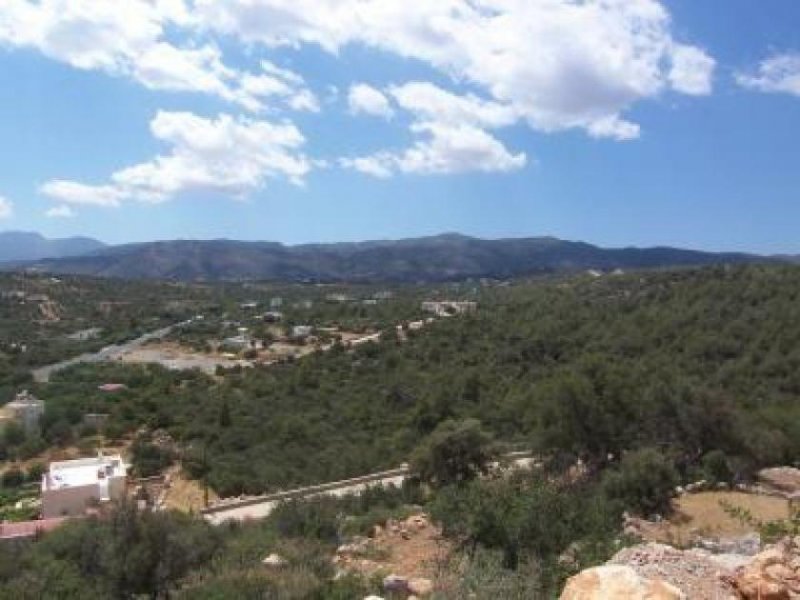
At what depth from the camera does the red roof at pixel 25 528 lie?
26.6 metres

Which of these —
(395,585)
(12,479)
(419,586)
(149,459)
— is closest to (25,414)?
(12,479)

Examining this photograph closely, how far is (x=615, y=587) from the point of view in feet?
24.1

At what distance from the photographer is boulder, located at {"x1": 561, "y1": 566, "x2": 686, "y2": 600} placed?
725 centimetres

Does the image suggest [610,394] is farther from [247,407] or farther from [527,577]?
[247,407]

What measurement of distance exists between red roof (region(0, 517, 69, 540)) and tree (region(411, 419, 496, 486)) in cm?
1121

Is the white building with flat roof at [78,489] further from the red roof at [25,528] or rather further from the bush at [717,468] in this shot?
the bush at [717,468]

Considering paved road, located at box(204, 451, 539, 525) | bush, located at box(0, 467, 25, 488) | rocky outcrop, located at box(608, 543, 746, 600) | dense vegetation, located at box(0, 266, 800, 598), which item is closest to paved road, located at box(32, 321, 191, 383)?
dense vegetation, located at box(0, 266, 800, 598)

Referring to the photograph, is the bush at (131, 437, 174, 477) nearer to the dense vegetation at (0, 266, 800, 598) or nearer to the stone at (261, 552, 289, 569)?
the dense vegetation at (0, 266, 800, 598)

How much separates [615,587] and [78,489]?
2921 cm

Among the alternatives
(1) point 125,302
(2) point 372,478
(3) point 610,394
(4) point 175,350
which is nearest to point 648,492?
(3) point 610,394

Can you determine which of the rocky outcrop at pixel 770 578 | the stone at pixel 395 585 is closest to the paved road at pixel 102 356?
the stone at pixel 395 585

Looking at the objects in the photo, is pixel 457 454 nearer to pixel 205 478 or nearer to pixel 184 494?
A: pixel 184 494

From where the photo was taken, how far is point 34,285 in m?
136

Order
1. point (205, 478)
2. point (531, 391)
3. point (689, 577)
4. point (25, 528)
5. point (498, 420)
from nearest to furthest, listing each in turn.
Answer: point (689, 577)
point (25, 528)
point (205, 478)
point (531, 391)
point (498, 420)
